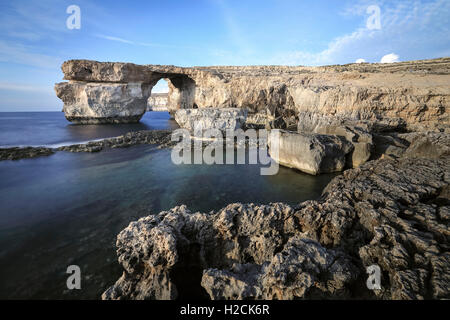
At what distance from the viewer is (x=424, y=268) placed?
2607 millimetres

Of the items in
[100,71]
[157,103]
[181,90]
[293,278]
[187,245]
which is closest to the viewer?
[293,278]

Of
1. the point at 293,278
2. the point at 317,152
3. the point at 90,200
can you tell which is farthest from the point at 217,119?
the point at 293,278

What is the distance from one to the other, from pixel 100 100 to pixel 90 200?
27.3m

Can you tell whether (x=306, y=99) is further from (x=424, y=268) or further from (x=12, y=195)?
(x=12, y=195)

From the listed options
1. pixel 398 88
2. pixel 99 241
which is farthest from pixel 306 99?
pixel 99 241

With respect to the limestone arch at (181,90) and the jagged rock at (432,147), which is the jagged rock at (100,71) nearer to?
the limestone arch at (181,90)

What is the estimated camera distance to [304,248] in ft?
10.4

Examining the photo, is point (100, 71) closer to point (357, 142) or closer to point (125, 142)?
point (125, 142)

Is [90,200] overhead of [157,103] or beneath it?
beneath

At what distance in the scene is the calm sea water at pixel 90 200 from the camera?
4371 mm

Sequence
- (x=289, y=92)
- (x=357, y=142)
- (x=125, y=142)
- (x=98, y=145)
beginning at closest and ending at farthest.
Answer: (x=357, y=142) < (x=98, y=145) < (x=125, y=142) < (x=289, y=92)

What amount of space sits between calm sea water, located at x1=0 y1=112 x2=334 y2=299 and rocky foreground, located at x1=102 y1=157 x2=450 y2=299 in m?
1.71
